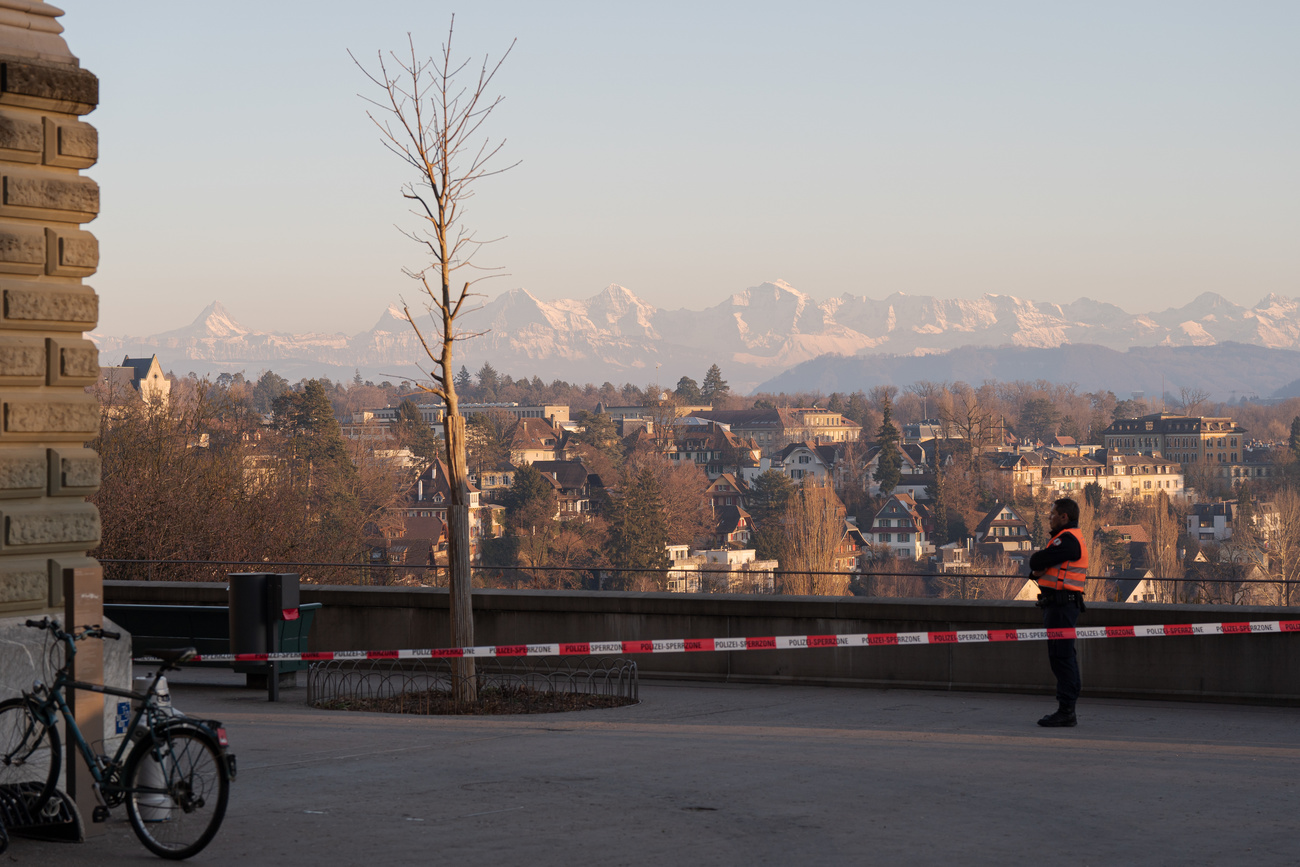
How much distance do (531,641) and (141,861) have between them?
7842 millimetres

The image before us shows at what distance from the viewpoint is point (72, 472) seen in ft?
25.5

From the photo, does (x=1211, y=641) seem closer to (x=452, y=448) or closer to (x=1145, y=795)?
(x=1145, y=795)

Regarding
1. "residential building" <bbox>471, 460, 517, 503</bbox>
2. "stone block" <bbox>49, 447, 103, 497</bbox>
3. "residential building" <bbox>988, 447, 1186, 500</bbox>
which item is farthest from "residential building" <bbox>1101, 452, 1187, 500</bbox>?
"stone block" <bbox>49, 447, 103, 497</bbox>

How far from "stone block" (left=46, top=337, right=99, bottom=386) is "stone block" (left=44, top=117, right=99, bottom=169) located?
0.95m

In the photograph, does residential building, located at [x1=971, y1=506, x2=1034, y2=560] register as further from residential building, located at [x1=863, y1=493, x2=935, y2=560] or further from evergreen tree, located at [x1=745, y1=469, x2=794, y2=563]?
evergreen tree, located at [x1=745, y1=469, x2=794, y2=563]

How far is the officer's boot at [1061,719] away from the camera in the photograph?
36.2ft

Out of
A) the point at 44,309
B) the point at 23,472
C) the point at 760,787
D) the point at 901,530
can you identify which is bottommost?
the point at 760,787

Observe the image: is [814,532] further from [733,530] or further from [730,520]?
[730,520]

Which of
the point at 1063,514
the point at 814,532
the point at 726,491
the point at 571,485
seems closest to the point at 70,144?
the point at 1063,514

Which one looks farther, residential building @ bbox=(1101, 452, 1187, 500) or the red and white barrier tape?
residential building @ bbox=(1101, 452, 1187, 500)

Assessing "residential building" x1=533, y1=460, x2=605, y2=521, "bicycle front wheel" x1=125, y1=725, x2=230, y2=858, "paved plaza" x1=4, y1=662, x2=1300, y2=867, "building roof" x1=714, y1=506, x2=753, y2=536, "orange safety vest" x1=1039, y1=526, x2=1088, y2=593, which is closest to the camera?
"bicycle front wheel" x1=125, y1=725, x2=230, y2=858

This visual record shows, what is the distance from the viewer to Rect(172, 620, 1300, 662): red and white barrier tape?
12344 millimetres

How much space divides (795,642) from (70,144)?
26.7 ft

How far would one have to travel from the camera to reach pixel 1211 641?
12.5 m
